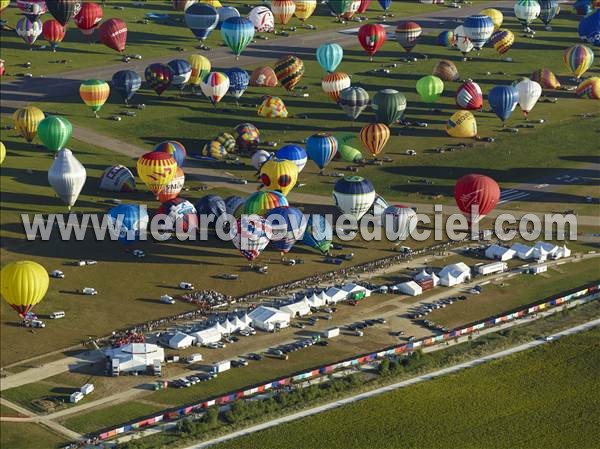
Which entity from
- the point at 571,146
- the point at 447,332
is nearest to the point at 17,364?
the point at 447,332

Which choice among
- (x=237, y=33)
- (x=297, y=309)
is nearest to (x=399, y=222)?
(x=297, y=309)

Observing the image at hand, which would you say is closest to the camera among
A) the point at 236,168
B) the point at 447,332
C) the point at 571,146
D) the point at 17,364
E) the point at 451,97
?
the point at 17,364

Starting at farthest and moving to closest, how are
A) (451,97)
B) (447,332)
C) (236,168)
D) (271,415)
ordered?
(451,97) → (236,168) → (447,332) → (271,415)

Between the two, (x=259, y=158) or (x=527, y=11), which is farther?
(x=527, y=11)

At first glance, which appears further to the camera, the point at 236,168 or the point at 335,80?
the point at 335,80

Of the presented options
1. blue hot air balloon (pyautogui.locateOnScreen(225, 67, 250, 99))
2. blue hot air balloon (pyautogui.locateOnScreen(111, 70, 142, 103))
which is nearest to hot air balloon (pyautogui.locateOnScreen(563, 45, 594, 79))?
blue hot air balloon (pyautogui.locateOnScreen(225, 67, 250, 99))

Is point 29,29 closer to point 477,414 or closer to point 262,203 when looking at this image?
point 262,203

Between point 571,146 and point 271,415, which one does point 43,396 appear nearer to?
point 271,415

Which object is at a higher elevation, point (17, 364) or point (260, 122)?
point (260, 122)
